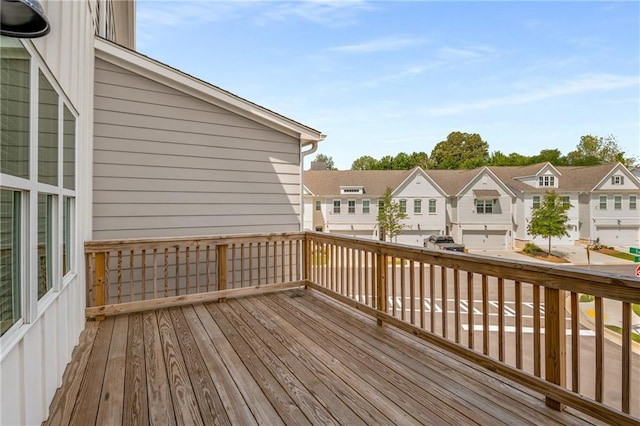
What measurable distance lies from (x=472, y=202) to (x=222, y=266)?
2052 centimetres

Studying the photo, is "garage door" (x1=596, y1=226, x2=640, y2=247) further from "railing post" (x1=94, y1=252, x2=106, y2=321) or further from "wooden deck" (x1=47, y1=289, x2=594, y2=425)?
"railing post" (x1=94, y1=252, x2=106, y2=321)

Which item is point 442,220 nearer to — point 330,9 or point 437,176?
point 437,176

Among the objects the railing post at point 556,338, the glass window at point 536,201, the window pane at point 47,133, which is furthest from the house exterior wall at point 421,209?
the window pane at point 47,133

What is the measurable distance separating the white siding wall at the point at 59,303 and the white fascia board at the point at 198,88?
0.35 metres

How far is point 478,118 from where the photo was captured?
43875 mm

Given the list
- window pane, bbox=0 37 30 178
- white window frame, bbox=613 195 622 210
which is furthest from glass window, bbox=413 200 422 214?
window pane, bbox=0 37 30 178

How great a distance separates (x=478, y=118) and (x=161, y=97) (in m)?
47.0

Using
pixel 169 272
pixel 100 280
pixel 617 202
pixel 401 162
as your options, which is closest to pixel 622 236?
pixel 617 202

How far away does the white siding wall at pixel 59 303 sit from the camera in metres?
1.47

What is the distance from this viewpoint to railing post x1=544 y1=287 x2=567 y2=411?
193 centimetres

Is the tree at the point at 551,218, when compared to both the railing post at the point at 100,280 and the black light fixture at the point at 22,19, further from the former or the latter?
the black light fixture at the point at 22,19

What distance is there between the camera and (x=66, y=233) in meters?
2.68

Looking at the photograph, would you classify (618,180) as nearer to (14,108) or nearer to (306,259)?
(306,259)

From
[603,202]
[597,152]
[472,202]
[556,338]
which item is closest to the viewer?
[556,338]
